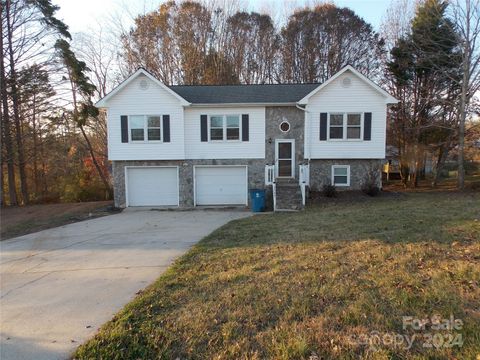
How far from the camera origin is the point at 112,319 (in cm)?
348

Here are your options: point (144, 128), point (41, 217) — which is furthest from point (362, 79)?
point (41, 217)

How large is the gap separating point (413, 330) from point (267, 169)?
11.8 metres

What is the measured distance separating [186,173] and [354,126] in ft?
28.7

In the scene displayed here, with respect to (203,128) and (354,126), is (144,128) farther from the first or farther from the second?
(354,126)

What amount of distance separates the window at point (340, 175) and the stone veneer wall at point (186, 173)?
3653 millimetres

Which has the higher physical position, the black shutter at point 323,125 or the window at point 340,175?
the black shutter at point 323,125

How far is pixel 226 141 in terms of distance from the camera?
584 inches

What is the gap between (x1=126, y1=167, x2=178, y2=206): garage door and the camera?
15.2m

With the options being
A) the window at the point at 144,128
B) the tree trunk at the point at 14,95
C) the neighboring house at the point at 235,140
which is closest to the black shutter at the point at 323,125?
the neighboring house at the point at 235,140

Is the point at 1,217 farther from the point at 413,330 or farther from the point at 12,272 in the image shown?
the point at 413,330

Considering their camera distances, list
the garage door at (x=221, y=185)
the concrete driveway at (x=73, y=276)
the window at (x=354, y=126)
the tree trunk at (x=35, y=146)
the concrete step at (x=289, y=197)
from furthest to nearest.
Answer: the tree trunk at (x=35, y=146)
the garage door at (x=221, y=185)
the window at (x=354, y=126)
the concrete step at (x=289, y=197)
the concrete driveway at (x=73, y=276)

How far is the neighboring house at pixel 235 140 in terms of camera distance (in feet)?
47.4

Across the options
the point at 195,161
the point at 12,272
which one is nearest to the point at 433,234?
the point at 12,272

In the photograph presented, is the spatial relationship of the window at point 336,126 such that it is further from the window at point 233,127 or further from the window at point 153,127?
the window at point 153,127
